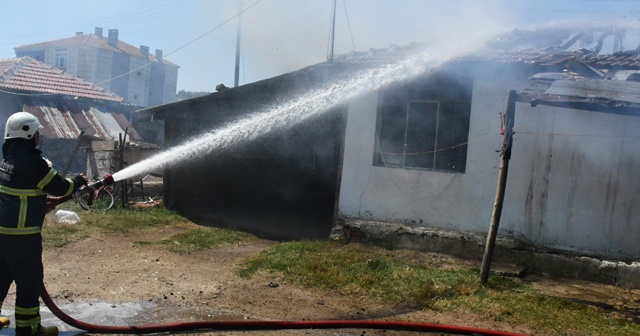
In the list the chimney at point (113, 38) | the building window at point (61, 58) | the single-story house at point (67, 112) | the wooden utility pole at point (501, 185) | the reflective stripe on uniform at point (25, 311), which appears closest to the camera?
the reflective stripe on uniform at point (25, 311)

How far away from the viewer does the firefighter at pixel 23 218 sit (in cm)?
537

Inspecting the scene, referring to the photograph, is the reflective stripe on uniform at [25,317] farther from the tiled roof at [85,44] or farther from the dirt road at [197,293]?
the tiled roof at [85,44]

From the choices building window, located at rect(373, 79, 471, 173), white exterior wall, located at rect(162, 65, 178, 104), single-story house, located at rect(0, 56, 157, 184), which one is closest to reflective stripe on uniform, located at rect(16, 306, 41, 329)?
building window, located at rect(373, 79, 471, 173)

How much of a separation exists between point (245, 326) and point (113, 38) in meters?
45.8

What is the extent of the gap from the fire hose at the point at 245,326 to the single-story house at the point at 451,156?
3.58 m

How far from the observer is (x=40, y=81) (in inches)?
912

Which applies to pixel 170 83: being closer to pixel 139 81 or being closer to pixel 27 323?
pixel 139 81

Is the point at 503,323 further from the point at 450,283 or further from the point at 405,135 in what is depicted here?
the point at 405,135

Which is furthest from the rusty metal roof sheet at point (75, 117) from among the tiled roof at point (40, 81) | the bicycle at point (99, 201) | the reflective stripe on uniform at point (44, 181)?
the reflective stripe on uniform at point (44, 181)

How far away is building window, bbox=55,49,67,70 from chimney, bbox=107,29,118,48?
Result: 3.53 m

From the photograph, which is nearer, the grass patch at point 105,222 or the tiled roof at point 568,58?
the tiled roof at point 568,58

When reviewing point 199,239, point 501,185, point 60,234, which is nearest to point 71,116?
point 60,234

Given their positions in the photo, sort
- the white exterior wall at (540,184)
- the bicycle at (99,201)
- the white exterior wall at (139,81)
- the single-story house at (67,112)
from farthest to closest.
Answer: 1. the white exterior wall at (139,81)
2. the single-story house at (67,112)
3. the bicycle at (99,201)
4. the white exterior wall at (540,184)

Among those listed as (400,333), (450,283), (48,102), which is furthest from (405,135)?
(48,102)
